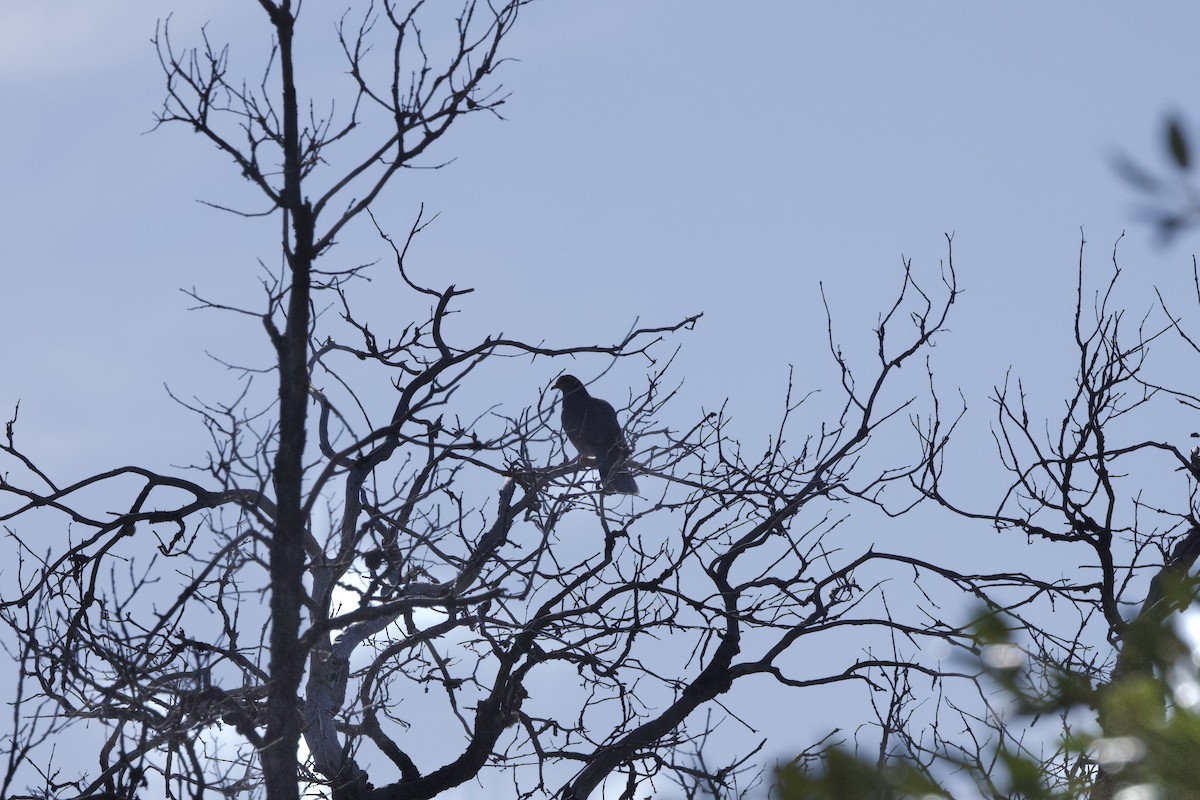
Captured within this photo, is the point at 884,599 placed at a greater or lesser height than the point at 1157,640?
greater

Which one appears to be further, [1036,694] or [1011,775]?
[1036,694]

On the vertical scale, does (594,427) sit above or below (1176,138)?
above

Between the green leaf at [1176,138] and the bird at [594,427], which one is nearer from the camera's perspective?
the green leaf at [1176,138]

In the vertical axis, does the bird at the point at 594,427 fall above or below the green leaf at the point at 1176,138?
above

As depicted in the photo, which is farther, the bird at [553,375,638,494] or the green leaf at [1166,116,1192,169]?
the bird at [553,375,638,494]

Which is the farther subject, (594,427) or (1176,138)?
(594,427)

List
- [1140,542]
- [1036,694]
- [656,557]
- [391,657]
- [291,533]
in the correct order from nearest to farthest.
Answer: [1036,694] → [291,533] → [1140,542] → [656,557] → [391,657]

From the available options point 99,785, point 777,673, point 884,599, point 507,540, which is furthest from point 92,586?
point 884,599

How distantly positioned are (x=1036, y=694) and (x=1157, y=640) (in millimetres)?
214

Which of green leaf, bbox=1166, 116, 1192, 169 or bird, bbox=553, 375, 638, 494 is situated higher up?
bird, bbox=553, 375, 638, 494

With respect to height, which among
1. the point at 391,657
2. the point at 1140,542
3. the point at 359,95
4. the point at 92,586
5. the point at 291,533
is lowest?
the point at 1140,542

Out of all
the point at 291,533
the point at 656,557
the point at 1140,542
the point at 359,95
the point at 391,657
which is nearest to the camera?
the point at 291,533

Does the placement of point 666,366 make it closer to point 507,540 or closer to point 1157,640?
point 507,540

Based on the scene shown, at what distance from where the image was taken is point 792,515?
6629 millimetres
